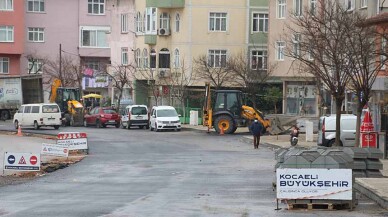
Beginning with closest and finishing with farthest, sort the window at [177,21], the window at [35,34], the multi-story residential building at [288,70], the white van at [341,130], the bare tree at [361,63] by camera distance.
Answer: the bare tree at [361,63] < the white van at [341,130] < the multi-story residential building at [288,70] < the window at [177,21] < the window at [35,34]

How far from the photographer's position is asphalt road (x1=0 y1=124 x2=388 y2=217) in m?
16.3

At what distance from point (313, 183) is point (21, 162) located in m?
12.8

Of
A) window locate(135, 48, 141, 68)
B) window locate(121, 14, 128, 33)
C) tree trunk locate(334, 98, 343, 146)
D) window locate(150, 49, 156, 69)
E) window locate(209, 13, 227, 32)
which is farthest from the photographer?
window locate(121, 14, 128, 33)

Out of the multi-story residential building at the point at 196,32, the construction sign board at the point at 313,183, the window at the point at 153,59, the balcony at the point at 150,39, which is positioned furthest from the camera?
the window at the point at 153,59

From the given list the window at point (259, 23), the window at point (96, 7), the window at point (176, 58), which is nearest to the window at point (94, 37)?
the window at point (96, 7)

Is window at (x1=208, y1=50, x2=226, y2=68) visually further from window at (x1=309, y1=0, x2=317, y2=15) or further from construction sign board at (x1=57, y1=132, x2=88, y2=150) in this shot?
construction sign board at (x1=57, y1=132, x2=88, y2=150)

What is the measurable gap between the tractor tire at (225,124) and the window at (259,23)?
16926 millimetres

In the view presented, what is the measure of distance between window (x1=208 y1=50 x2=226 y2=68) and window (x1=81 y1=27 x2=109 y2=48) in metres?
21.5

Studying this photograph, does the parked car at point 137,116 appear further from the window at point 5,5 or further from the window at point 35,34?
the window at point 35,34

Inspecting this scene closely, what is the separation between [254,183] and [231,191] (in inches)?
89.9

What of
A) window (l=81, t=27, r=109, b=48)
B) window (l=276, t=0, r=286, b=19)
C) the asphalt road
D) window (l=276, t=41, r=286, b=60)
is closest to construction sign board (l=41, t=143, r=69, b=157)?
the asphalt road

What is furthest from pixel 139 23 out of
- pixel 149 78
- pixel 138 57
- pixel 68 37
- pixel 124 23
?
pixel 68 37

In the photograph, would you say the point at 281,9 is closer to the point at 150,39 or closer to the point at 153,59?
the point at 150,39

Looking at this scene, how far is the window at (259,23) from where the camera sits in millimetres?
65375
